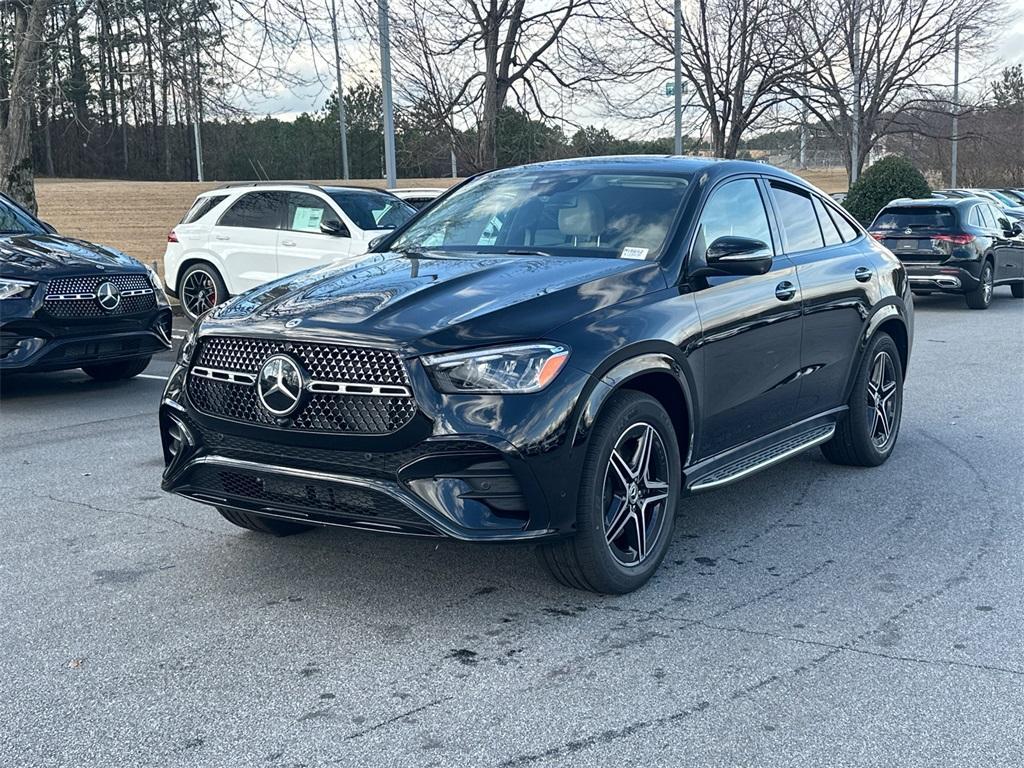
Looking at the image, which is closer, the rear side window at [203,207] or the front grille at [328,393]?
the front grille at [328,393]

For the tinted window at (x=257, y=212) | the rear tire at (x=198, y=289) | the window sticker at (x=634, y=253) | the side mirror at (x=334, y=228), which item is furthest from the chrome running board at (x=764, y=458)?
the rear tire at (x=198, y=289)

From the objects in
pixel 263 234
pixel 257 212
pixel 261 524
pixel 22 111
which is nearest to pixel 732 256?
pixel 261 524

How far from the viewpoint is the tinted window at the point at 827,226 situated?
6.45m

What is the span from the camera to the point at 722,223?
543cm

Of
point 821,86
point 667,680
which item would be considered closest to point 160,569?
point 667,680

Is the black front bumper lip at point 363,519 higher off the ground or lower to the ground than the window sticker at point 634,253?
lower

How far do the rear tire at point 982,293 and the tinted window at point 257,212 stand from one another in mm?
9957

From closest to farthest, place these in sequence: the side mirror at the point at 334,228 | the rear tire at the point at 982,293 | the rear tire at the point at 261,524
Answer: the rear tire at the point at 261,524 → the side mirror at the point at 334,228 → the rear tire at the point at 982,293

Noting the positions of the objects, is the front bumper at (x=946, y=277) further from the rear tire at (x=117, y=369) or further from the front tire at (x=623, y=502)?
the front tire at (x=623, y=502)

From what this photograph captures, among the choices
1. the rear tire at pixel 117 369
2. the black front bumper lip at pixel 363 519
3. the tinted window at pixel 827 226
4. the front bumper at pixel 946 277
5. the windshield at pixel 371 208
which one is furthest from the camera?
the front bumper at pixel 946 277

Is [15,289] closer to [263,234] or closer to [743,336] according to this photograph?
[743,336]

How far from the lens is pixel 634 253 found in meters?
5.04

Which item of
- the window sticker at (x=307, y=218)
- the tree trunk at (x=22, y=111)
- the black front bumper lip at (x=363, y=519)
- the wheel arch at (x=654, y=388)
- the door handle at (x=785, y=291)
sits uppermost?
the tree trunk at (x=22, y=111)

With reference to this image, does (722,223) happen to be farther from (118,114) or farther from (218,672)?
(118,114)
